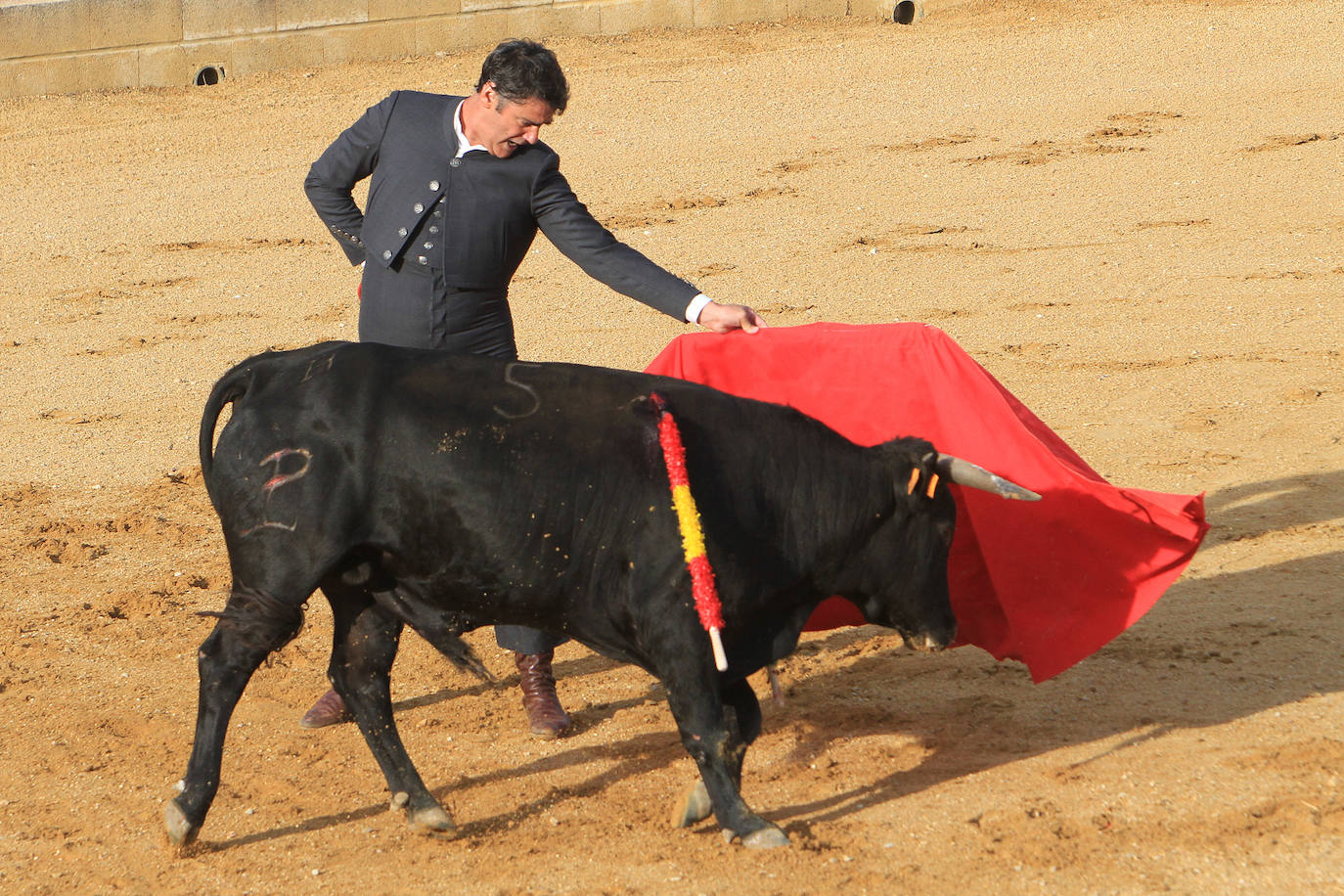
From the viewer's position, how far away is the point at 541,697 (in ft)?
15.1

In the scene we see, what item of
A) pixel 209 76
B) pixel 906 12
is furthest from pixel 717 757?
pixel 209 76

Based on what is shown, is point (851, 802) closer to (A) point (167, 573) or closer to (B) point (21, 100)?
(A) point (167, 573)

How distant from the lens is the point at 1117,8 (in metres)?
13.4

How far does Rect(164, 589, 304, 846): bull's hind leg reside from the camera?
369 cm

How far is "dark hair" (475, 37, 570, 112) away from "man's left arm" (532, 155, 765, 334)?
0.78 feet

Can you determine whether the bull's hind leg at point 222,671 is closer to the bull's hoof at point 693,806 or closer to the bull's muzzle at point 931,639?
the bull's hoof at point 693,806

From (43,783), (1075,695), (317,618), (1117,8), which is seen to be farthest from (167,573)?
(1117,8)

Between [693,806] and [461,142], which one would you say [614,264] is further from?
[693,806]

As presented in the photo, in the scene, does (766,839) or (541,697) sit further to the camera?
(541,697)

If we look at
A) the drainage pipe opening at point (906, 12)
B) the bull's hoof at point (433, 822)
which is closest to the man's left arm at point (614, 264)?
the bull's hoof at point (433, 822)

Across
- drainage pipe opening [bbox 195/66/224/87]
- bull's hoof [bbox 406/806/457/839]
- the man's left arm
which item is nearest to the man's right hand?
the man's left arm

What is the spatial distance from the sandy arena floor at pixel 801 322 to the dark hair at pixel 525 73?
6.08ft

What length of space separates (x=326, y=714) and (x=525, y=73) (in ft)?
6.55

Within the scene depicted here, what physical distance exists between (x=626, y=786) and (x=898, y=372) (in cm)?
142
